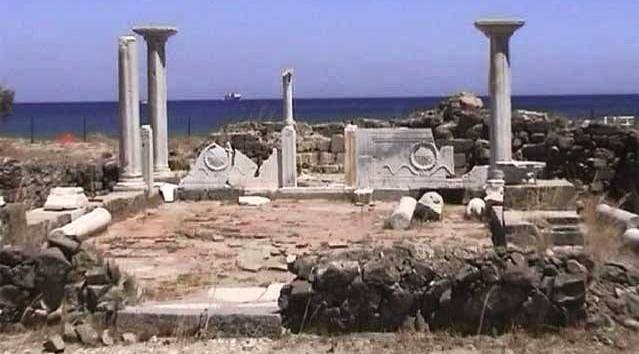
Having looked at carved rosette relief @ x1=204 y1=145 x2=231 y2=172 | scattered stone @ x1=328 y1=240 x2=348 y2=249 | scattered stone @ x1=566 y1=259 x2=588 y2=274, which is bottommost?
scattered stone @ x1=328 y1=240 x2=348 y2=249

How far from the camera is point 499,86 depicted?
57.1ft

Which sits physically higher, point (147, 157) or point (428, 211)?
point (147, 157)

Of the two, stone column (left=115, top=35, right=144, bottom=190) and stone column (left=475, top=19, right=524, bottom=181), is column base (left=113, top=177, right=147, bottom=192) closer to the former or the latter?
stone column (left=115, top=35, right=144, bottom=190)

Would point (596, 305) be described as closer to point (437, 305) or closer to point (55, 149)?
point (437, 305)

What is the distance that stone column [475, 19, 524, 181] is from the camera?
56.7 feet

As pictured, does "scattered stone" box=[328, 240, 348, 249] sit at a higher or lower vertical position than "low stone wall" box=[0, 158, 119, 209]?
lower

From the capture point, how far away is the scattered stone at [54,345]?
7402 millimetres

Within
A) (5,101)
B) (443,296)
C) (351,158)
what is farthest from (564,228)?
(5,101)

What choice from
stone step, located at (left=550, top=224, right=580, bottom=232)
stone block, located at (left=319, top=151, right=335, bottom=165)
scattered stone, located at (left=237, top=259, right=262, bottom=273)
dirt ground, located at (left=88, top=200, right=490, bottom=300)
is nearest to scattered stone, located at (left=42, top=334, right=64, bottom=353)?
dirt ground, located at (left=88, top=200, right=490, bottom=300)

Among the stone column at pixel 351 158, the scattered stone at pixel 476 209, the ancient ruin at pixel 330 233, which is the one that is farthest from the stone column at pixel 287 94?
the scattered stone at pixel 476 209

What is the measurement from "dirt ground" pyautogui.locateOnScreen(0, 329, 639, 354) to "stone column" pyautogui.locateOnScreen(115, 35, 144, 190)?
9768 mm

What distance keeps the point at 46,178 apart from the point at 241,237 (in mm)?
5808

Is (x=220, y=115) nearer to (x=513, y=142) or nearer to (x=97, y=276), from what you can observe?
(x=513, y=142)

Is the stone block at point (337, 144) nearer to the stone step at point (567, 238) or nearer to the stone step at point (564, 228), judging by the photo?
the stone step at point (564, 228)
